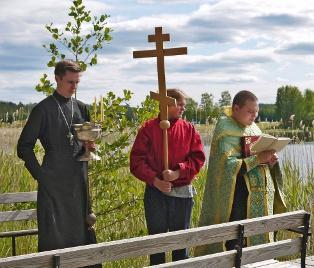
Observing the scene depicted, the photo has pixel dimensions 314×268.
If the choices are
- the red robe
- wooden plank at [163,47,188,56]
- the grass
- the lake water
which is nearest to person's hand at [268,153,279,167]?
the red robe

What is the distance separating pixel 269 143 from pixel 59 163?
1.59 m

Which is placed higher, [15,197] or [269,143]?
[269,143]

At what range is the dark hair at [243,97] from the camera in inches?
217

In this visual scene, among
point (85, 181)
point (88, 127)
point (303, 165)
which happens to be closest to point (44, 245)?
point (85, 181)

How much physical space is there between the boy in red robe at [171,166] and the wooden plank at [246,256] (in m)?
0.68

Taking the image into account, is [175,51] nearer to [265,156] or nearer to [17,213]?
[265,156]

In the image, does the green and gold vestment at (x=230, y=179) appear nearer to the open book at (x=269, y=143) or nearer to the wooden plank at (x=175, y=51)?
the open book at (x=269, y=143)

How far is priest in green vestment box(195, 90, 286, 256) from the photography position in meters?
5.71

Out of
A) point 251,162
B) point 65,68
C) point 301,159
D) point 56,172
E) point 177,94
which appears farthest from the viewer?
point 301,159

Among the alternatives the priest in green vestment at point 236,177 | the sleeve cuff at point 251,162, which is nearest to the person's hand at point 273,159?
the priest in green vestment at point 236,177

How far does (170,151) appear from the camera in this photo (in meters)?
5.40

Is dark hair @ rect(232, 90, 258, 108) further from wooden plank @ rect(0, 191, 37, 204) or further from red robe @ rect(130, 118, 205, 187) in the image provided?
wooden plank @ rect(0, 191, 37, 204)

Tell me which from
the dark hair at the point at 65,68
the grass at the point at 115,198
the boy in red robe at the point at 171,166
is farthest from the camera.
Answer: the grass at the point at 115,198

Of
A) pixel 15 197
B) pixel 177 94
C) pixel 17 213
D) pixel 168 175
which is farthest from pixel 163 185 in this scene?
pixel 17 213
